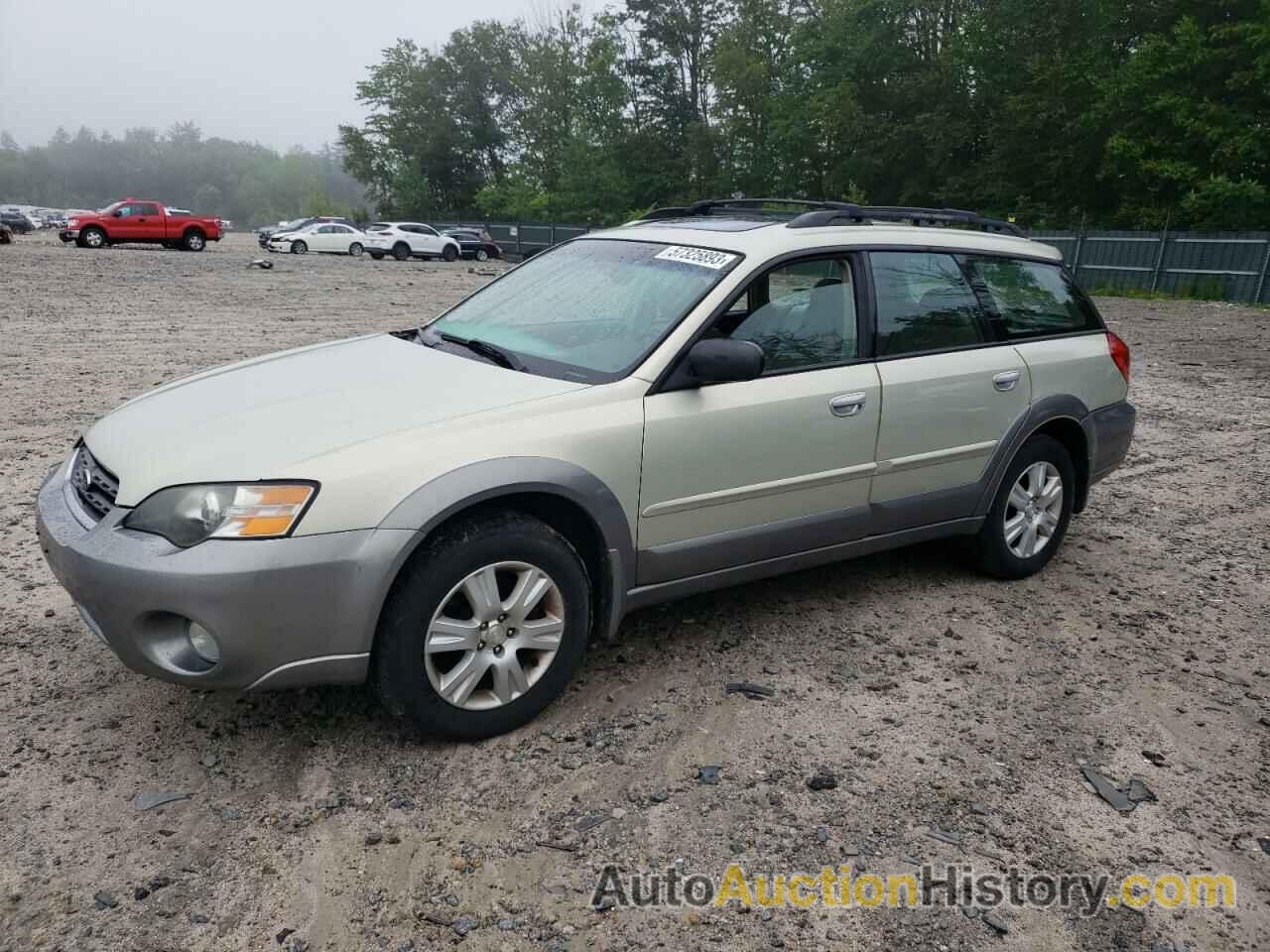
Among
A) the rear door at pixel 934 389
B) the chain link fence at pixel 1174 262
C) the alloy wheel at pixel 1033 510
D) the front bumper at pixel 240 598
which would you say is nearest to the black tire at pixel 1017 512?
the alloy wheel at pixel 1033 510

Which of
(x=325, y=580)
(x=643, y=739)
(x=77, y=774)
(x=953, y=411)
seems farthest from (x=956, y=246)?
(x=77, y=774)

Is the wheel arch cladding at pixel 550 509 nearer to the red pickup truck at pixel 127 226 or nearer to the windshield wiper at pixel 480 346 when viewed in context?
the windshield wiper at pixel 480 346

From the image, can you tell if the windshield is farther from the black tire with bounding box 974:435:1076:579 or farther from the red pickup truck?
the red pickup truck

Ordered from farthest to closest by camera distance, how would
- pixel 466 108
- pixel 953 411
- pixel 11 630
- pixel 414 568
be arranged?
pixel 466 108 → pixel 953 411 → pixel 11 630 → pixel 414 568

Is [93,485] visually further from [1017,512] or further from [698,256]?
[1017,512]

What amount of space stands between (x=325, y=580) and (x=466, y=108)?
76931mm

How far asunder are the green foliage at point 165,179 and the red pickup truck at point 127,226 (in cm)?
12121

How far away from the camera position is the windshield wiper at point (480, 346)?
363cm

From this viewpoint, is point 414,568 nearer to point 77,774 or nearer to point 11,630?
point 77,774

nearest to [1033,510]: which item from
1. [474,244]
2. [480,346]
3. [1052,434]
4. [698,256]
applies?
[1052,434]

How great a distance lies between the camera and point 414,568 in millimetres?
2957

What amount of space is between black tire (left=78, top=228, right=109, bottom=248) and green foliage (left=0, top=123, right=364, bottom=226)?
4795 inches

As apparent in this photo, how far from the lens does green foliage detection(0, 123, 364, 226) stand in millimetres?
152000

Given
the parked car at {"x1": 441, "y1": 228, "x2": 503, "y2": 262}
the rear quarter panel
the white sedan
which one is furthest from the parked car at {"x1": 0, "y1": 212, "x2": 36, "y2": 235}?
the rear quarter panel
